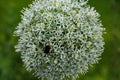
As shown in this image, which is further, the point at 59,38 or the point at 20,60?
the point at 20,60

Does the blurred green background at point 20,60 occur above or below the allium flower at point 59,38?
above

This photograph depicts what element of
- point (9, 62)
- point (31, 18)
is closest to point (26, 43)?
point (31, 18)

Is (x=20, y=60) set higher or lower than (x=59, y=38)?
higher

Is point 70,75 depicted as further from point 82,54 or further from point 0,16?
point 0,16

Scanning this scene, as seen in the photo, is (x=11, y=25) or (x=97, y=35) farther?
(x=11, y=25)

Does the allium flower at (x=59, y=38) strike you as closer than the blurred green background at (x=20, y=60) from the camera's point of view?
Yes

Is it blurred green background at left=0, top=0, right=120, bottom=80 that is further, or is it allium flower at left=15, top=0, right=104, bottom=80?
blurred green background at left=0, top=0, right=120, bottom=80

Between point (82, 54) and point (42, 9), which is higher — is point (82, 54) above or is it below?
below

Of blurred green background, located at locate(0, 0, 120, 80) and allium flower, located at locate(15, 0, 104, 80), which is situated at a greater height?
blurred green background, located at locate(0, 0, 120, 80)
